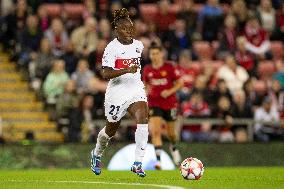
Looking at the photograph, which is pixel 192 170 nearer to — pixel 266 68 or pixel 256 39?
pixel 256 39

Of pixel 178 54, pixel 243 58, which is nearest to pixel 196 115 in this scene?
pixel 178 54

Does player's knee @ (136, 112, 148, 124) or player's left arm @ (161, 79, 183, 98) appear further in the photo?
player's left arm @ (161, 79, 183, 98)

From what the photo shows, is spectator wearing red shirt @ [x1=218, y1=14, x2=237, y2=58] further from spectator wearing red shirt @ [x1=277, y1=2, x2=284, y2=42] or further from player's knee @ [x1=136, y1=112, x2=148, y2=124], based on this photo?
player's knee @ [x1=136, y1=112, x2=148, y2=124]

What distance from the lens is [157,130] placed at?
1864cm

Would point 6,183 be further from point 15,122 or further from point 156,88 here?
point 15,122

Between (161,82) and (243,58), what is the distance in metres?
5.49

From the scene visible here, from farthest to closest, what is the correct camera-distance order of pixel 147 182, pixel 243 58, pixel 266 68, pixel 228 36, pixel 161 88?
pixel 266 68 < pixel 228 36 < pixel 243 58 < pixel 161 88 < pixel 147 182

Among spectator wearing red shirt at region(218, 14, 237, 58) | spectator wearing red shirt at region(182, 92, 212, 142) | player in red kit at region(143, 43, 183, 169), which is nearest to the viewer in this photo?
player in red kit at region(143, 43, 183, 169)

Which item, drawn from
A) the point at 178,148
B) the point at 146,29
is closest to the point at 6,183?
the point at 178,148

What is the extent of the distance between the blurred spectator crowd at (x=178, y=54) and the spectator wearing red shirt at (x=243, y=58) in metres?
0.03

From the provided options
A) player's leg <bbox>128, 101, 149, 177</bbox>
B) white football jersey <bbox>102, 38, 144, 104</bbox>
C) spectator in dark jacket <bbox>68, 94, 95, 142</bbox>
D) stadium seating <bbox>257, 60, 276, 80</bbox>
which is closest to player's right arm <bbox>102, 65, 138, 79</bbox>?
white football jersey <bbox>102, 38, 144, 104</bbox>

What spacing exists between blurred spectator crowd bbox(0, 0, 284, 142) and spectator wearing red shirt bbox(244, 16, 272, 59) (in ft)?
0.09

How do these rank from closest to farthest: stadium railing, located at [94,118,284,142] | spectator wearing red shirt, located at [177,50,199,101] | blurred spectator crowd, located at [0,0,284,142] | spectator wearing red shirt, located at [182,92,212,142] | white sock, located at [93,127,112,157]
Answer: white sock, located at [93,127,112,157]
stadium railing, located at [94,118,284,142]
blurred spectator crowd, located at [0,0,284,142]
spectator wearing red shirt, located at [182,92,212,142]
spectator wearing red shirt, located at [177,50,199,101]

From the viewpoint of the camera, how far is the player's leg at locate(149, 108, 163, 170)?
1842 cm
